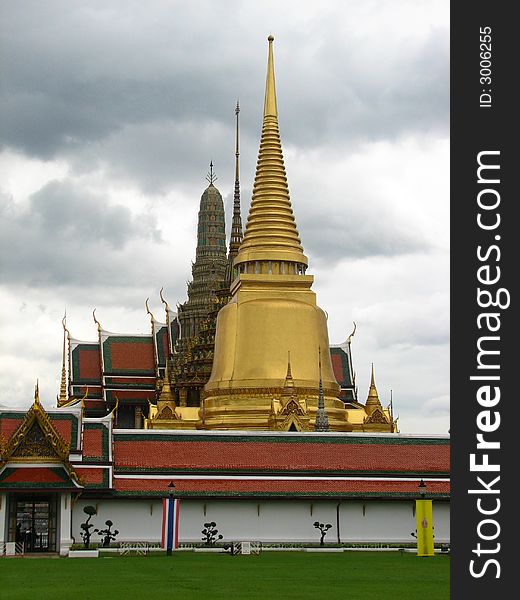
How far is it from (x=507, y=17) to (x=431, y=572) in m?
12.3

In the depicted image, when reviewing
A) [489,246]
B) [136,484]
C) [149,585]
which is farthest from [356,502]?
[489,246]

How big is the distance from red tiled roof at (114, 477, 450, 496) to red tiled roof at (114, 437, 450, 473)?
16.6 inches

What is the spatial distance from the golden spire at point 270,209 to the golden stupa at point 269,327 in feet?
0.13

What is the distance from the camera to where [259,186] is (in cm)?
5103

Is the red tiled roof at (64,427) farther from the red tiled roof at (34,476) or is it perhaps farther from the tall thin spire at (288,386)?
the tall thin spire at (288,386)

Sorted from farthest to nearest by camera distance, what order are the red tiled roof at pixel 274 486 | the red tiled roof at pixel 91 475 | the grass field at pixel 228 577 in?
the red tiled roof at pixel 274 486, the red tiled roof at pixel 91 475, the grass field at pixel 228 577

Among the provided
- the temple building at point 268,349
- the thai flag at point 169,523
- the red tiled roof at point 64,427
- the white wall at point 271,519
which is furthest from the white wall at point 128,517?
the temple building at point 268,349

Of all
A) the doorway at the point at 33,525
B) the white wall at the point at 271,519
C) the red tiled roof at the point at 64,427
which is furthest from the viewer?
the white wall at the point at 271,519

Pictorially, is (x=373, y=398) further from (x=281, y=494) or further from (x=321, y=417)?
(x=281, y=494)

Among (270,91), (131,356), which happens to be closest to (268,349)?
(270,91)

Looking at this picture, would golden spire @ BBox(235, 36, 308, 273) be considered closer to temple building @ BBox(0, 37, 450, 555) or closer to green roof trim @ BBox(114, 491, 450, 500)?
temple building @ BBox(0, 37, 450, 555)

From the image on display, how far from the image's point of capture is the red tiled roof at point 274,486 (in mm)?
34688

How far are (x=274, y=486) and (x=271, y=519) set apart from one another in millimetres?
936

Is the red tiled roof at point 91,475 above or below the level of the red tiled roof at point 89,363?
below
